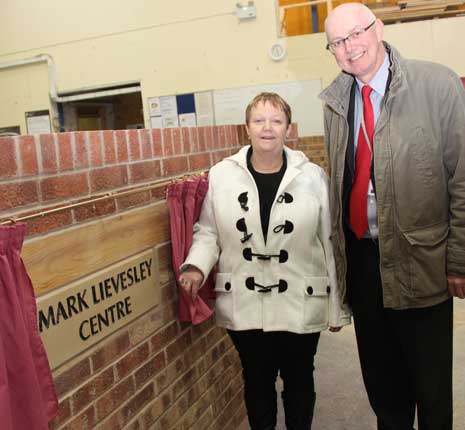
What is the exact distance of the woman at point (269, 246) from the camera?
1940mm

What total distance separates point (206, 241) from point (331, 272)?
1.61ft

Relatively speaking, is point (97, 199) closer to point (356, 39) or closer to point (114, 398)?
point (114, 398)

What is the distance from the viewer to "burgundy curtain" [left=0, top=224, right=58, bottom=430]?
4.06 ft

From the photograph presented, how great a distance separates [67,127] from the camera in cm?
738

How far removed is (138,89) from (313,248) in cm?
526

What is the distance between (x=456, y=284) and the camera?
1.68m

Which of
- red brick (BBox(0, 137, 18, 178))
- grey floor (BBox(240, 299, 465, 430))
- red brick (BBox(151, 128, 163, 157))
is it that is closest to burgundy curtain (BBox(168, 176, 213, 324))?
red brick (BBox(151, 128, 163, 157))

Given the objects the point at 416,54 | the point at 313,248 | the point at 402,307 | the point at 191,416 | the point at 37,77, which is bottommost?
the point at 191,416

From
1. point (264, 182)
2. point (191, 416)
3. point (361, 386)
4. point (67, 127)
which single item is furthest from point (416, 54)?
point (67, 127)

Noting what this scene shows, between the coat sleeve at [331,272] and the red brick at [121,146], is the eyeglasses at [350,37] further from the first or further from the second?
the red brick at [121,146]

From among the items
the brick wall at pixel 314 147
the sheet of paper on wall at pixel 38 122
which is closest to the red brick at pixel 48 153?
the brick wall at pixel 314 147

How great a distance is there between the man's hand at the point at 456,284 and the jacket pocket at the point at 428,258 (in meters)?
0.02

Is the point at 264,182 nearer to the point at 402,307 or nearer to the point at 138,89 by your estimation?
the point at 402,307

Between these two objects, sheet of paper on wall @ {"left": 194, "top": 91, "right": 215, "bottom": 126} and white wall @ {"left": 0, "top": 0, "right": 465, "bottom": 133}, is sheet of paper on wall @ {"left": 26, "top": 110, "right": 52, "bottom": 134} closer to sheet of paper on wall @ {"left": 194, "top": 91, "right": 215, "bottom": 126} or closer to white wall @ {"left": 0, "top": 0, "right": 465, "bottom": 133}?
white wall @ {"left": 0, "top": 0, "right": 465, "bottom": 133}
